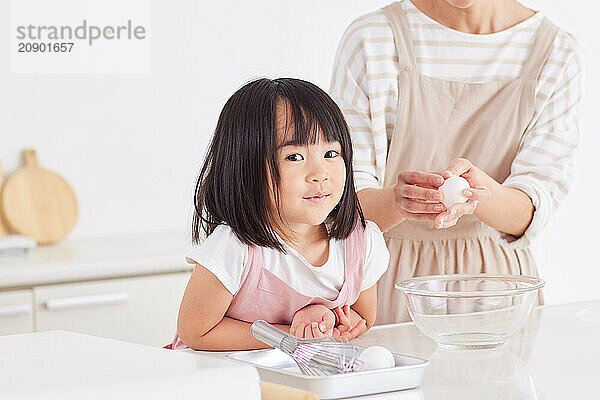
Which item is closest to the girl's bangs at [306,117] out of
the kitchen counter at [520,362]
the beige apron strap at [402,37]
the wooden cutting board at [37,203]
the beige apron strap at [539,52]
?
the kitchen counter at [520,362]

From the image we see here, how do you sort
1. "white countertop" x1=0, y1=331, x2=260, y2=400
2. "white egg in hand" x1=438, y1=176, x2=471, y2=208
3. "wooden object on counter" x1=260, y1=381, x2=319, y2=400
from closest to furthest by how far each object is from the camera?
"white countertop" x1=0, y1=331, x2=260, y2=400
"wooden object on counter" x1=260, y1=381, x2=319, y2=400
"white egg in hand" x1=438, y1=176, x2=471, y2=208

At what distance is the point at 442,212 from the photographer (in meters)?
1.30

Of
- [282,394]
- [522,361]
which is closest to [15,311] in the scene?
[522,361]

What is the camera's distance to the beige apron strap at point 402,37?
61.7 inches

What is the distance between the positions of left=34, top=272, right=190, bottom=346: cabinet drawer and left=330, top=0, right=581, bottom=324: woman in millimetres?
909

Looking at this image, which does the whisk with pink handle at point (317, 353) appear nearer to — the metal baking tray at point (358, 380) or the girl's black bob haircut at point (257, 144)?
the metal baking tray at point (358, 380)

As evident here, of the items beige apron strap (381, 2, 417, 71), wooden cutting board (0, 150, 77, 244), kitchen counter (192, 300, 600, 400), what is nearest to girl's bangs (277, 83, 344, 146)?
kitchen counter (192, 300, 600, 400)

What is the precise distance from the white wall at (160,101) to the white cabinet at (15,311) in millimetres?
536

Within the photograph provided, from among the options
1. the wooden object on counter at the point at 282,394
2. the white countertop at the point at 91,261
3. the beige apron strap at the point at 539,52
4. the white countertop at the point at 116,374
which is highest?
the beige apron strap at the point at 539,52

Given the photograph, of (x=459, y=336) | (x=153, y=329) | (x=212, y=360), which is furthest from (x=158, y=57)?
(x=212, y=360)

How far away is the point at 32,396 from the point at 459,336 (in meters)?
0.68

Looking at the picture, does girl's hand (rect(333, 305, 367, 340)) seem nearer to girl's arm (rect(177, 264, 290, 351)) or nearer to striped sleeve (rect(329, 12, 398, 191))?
girl's arm (rect(177, 264, 290, 351))

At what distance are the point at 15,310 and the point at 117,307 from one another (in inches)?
10.4

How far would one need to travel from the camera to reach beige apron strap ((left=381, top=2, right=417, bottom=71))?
5.14 ft
